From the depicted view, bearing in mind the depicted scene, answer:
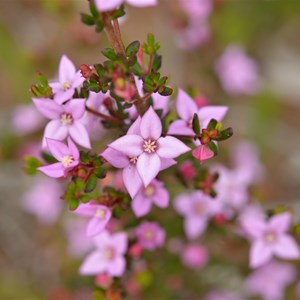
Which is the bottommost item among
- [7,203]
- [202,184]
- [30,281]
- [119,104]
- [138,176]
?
[30,281]

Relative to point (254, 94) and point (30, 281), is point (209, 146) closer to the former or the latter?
point (254, 94)

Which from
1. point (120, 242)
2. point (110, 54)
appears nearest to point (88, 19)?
point (110, 54)

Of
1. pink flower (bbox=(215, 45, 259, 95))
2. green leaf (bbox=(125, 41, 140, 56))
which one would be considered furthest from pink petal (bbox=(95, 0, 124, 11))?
pink flower (bbox=(215, 45, 259, 95))

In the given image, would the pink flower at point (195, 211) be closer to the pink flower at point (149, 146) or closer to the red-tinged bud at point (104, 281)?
the red-tinged bud at point (104, 281)

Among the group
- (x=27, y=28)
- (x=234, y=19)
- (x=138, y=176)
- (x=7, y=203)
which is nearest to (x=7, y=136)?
(x=7, y=203)

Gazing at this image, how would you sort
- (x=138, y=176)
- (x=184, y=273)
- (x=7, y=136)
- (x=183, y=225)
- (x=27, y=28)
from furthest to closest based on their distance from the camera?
(x=27, y=28), (x=7, y=136), (x=184, y=273), (x=183, y=225), (x=138, y=176)

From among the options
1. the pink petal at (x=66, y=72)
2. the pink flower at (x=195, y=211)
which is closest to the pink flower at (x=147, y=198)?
the pink petal at (x=66, y=72)

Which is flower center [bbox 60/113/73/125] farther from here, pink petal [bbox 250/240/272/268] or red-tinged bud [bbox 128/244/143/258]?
pink petal [bbox 250/240/272/268]

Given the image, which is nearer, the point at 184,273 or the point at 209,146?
the point at 209,146
